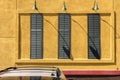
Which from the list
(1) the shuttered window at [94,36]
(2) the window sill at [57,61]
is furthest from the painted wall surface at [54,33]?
(1) the shuttered window at [94,36]

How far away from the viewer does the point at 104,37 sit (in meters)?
25.0

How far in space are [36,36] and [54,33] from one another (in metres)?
1.12

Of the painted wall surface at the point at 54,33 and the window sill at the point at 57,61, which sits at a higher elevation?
the painted wall surface at the point at 54,33

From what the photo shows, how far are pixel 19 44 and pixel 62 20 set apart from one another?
3.00 meters

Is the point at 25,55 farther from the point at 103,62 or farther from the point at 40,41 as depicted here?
the point at 103,62

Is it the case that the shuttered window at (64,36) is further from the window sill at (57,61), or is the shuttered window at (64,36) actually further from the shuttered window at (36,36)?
the shuttered window at (36,36)

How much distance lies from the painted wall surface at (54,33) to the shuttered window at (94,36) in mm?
229

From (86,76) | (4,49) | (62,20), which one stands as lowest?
(86,76)

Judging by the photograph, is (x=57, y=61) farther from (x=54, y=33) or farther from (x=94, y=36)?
(x=94, y=36)

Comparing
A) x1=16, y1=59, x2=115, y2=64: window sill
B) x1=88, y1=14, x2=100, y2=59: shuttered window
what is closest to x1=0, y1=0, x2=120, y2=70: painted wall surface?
x1=16, y1=59, x2=115, y2=64: window sill

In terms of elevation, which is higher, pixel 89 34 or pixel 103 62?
pixel 89 34

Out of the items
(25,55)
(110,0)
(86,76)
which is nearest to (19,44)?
(25,55)

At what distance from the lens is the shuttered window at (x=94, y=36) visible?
81.9ft

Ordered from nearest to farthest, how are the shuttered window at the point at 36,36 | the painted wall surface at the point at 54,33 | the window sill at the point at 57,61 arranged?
the window sill at the point at 57,61 → the painted wall surface at the point at 54,33 → the shuttered window at the point at 36,36
